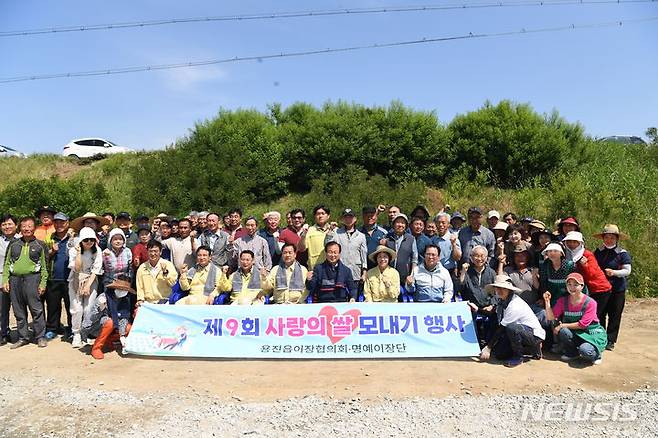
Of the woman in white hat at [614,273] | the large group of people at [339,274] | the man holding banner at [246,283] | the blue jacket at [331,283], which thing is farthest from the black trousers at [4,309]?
the woman in white hat at [614,273]

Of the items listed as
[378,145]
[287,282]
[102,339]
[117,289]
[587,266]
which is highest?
[378,145]

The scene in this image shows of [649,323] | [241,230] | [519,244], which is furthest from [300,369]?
[649,323]

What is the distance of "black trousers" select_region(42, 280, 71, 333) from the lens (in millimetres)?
7494

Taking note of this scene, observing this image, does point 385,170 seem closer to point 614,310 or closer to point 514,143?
point 514,143

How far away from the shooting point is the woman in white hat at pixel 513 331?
5984 millimetres

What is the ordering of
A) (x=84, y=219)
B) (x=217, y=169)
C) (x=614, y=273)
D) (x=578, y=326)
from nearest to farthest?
1. (x=578, y=326)
2. (x=614, y=273)
3. (x=84, y=219)
4. (x=217, y=169)

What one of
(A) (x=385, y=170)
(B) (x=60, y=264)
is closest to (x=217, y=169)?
(A) (x=385, y=170)

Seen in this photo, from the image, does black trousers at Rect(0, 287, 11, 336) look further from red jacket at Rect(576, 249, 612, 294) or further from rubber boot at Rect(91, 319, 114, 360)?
red jacket at Rect(576, 249, 612, 294)

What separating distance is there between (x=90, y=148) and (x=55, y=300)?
23095mm

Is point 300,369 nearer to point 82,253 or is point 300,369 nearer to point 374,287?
point 374,287

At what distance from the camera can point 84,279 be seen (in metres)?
7.05

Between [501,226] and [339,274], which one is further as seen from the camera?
[501,226]

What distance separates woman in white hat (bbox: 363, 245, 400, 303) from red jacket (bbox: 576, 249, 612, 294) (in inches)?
94.8

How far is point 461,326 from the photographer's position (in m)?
6.32
